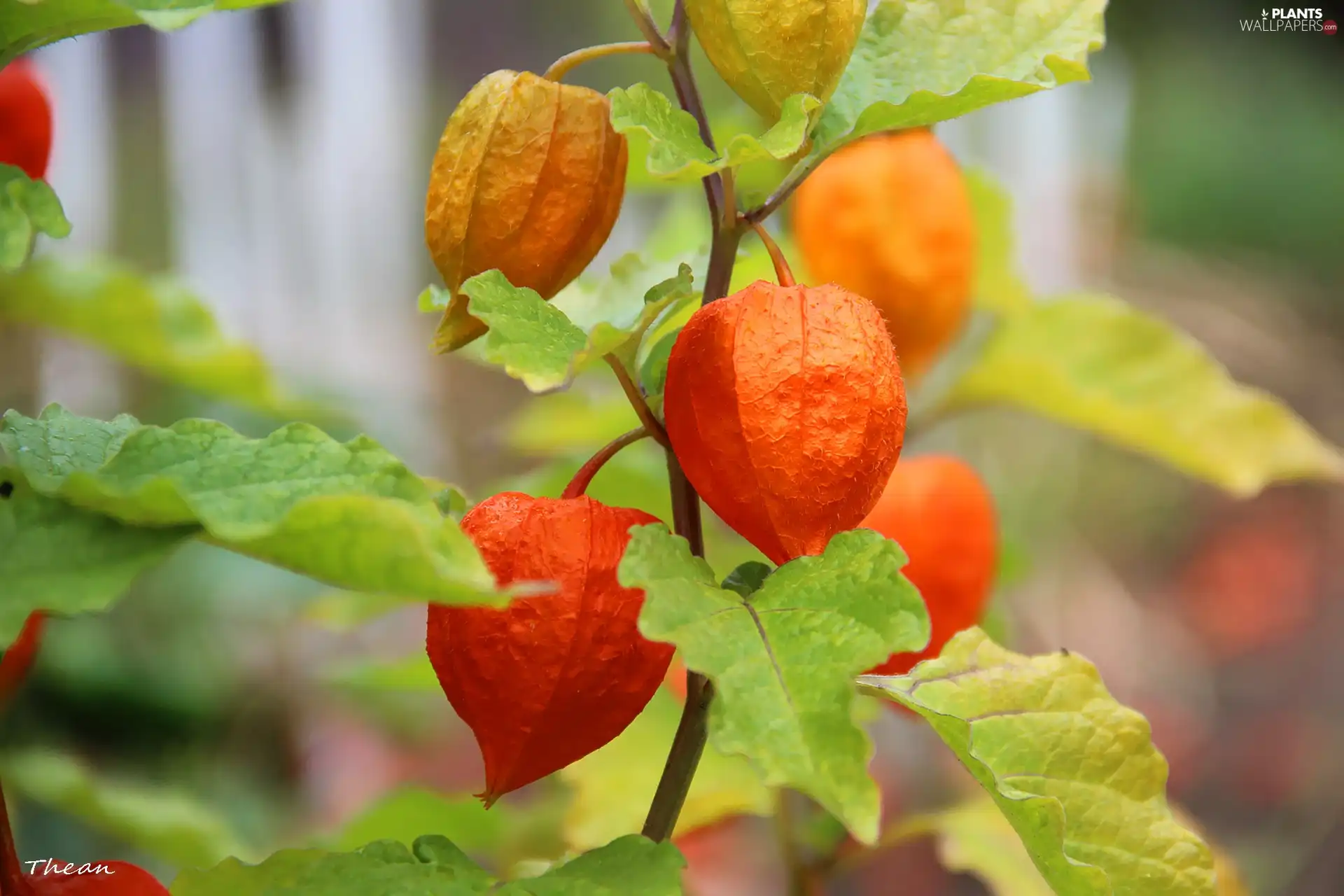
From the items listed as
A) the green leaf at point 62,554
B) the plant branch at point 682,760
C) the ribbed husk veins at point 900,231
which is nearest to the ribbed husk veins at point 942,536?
the ribbed husk veins at point 900,231

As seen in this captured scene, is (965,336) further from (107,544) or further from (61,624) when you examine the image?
(61,624)

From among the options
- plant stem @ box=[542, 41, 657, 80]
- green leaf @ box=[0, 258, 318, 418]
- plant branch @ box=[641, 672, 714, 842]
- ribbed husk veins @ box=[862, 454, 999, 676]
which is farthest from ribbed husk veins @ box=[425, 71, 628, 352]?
green leaf @ box=[0, 258, 318, 418]

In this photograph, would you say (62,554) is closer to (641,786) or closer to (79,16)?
(79,16)

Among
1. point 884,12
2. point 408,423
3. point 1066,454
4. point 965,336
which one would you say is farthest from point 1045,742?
point 1066,454

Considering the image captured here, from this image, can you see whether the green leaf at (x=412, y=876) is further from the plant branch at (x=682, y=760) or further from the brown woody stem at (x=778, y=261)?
the brown woody stem at (x=778, y=261)

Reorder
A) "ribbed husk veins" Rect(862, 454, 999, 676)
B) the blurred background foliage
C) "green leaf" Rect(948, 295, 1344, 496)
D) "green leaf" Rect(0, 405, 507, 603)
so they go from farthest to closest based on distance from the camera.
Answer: the blurred background foliage → "green leaf" Rect(948, 295, 1344, 496) → "ribbed husk veins" Rect(862, 454, 999, 676) → "green leaf" Rect(0, 405, 507, 603)

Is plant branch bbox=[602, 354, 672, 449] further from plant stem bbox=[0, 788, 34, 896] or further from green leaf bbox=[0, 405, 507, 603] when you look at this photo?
plant stem bbox=[0, 788, 34, 896]
